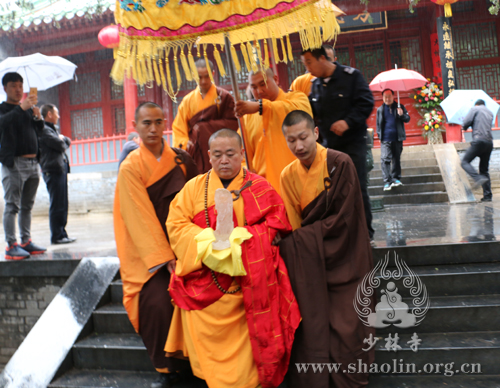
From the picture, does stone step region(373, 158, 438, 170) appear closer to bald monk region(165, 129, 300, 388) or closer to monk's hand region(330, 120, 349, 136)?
monk's hand region(330, 120, 349, 136)

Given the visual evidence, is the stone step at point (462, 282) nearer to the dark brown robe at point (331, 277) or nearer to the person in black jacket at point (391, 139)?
Result: the dark brown robe at point (331, 277)

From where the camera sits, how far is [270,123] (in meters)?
3.32

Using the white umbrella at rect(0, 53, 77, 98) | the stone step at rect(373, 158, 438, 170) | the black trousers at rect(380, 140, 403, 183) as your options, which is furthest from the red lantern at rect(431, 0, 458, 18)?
the white umbrella at rect(0, 53, 77, 98)

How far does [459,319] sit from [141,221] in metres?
1.98

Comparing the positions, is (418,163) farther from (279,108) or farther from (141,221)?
(141,221)

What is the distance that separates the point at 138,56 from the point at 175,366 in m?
1.76

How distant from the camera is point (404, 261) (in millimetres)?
2973

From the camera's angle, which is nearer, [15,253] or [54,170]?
[15,253]

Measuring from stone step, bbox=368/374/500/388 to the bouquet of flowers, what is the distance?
26.8 feet

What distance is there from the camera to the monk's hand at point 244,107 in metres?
2.83

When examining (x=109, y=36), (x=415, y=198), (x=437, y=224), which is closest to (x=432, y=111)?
(x=415, y=198)

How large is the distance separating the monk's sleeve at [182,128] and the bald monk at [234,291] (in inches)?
63.5

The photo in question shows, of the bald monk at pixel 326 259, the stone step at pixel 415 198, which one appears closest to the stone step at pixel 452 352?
the bald monk at pixel 326 259

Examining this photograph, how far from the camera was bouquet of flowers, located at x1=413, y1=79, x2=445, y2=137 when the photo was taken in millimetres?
9531
